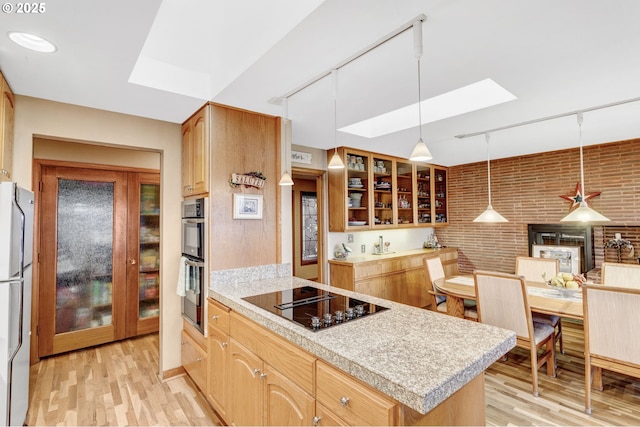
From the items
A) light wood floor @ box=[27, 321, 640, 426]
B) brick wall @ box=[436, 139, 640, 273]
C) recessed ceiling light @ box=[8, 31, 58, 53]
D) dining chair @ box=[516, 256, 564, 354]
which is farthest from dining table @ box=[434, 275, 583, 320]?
recessed ceiling light @ box=[8, 31, 58, 53]

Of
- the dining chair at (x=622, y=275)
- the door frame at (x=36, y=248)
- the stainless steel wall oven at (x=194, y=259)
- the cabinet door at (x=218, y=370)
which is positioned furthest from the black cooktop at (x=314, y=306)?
the dining chair at (x=622, y=275)

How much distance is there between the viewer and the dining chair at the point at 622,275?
9.90 ft

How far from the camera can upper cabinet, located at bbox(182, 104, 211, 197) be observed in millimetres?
2441

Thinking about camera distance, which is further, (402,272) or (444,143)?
(402,272)

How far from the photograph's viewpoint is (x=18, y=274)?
6.40 feet

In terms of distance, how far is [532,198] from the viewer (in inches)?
185

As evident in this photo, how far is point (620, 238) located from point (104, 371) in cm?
608

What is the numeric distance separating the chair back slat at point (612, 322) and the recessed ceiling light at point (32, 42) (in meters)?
3.74

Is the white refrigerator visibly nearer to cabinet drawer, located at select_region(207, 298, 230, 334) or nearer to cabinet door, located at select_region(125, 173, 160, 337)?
cabinet drawer, located at select_region(207, 298, 230, 334)

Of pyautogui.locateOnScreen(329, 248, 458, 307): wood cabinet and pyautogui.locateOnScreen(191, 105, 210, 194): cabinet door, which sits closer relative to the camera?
pyautogui.locateOnScreen(191, 105, 210, 194): cabinet door

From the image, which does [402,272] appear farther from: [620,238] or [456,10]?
[456,10]

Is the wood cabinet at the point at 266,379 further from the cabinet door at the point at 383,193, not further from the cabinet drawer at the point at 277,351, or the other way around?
the cabinet door at the point at 383,193

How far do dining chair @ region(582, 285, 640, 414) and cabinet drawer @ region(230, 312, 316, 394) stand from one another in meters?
2.22

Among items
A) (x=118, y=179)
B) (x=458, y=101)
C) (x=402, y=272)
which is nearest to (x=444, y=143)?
(x=458, y=101)
